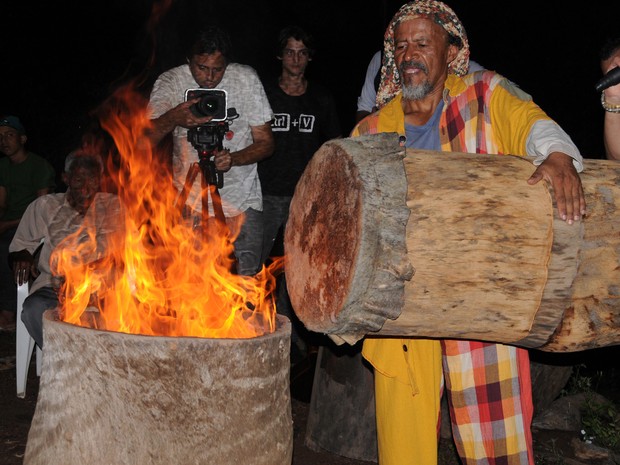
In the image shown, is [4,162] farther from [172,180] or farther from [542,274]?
[542,274]

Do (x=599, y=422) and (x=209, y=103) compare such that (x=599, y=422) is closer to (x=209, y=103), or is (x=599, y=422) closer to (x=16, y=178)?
(x=209, y=103)

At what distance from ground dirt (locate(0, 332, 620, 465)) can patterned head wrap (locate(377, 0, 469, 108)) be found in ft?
6.68

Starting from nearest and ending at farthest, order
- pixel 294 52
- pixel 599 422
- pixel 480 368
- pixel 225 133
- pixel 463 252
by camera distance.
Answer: pixel 463 252 < pixel 480 368 < pixel 599 422 < pixel 225 133 < pixel 294 52

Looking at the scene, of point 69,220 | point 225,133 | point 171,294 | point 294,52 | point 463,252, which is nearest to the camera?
point 463,252

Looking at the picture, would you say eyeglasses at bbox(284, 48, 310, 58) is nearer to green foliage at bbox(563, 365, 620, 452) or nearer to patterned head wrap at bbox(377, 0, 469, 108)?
patterned head wrap at bbox(377, 0, 469, 108)

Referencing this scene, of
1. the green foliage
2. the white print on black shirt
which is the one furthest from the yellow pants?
the white print on black shirt

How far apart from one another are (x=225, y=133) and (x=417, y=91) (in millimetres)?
1992

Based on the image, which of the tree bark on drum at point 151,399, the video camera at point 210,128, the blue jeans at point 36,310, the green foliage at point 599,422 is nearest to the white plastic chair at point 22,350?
the blue jeans at point 36,310

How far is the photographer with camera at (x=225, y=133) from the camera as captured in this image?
478cm

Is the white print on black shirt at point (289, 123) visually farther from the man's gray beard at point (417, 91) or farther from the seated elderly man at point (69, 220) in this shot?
the man's gray beard at point (417, 91)

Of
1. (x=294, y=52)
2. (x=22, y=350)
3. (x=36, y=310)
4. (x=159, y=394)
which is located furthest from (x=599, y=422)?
(x=22, y=350)

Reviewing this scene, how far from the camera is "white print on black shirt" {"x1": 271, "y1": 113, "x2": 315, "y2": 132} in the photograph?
5.62 metres

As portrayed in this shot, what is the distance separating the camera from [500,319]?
250 cm

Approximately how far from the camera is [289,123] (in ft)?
18.5
